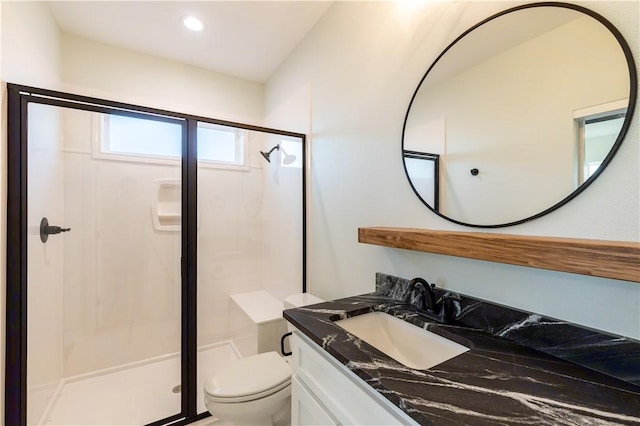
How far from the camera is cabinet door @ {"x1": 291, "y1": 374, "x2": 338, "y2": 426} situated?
3.08 feet

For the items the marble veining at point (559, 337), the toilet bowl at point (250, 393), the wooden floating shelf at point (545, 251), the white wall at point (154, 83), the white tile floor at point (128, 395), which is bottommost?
the white tile floor at point (128, 395)

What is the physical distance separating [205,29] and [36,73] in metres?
1.09

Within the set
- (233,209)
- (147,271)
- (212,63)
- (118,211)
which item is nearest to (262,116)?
(212,63)

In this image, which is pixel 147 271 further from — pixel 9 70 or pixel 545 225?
pixel 545 225

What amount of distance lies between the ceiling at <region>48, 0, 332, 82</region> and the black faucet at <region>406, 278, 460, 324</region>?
189cm

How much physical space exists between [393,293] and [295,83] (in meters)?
1.89

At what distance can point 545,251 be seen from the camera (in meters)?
0.74

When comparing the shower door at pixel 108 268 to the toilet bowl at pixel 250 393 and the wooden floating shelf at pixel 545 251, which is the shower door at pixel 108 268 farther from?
the wooden floating shelf at pixel 545 251

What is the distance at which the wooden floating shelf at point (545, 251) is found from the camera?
62 centimetres

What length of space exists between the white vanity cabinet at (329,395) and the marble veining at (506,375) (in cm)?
6

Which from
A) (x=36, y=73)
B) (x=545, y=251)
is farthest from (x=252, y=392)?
(x=36, y=73)

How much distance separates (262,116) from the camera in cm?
304

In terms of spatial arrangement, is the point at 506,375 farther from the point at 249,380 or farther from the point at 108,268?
the point at 108,268

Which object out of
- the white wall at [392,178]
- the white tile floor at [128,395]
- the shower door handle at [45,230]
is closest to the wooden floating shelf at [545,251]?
the white wall at [392,178]
